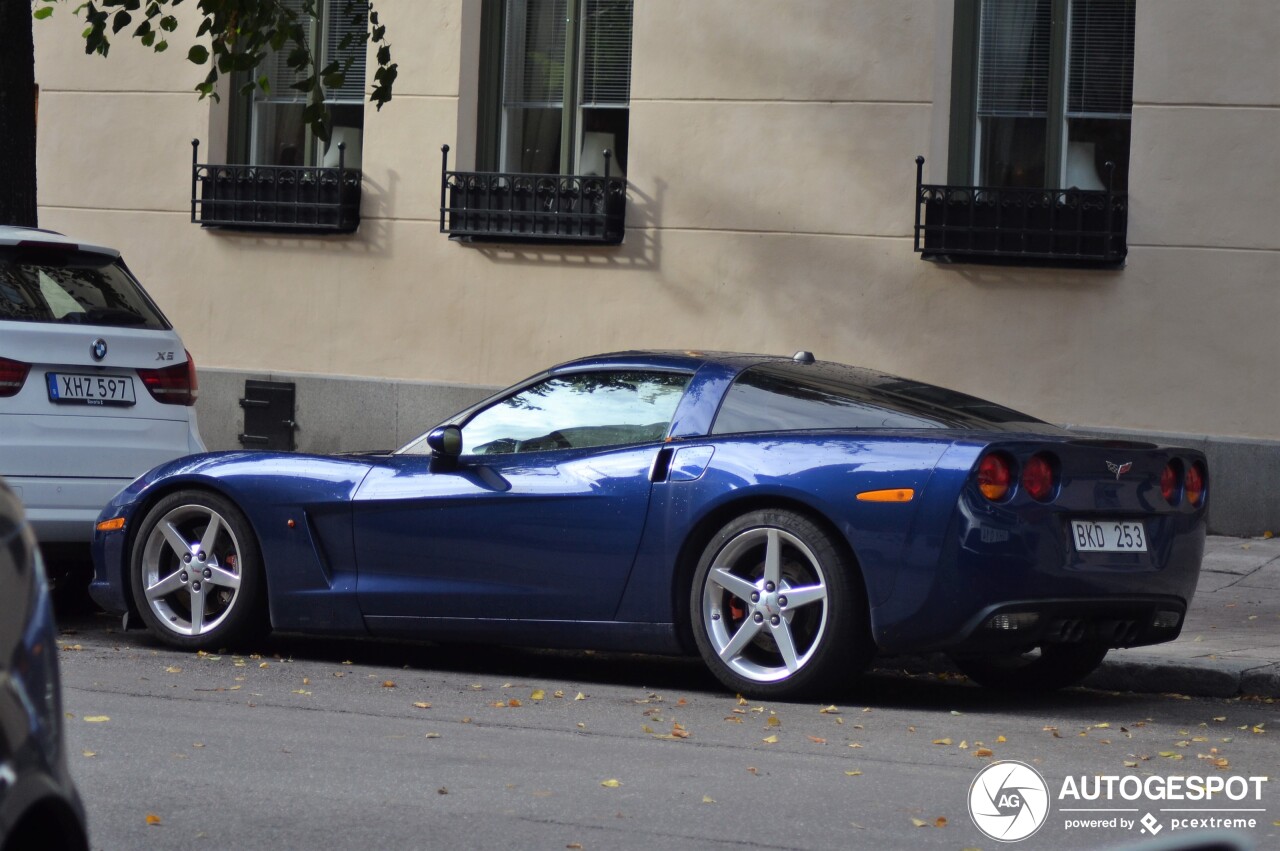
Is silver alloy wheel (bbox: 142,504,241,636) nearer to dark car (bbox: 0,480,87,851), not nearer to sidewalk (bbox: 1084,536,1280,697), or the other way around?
sidewalk (bbox: 1084,536,1280,697)

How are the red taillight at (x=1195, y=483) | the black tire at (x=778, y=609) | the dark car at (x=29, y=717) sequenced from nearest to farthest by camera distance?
the dark car at (x=29, y=717) < the black tire at (x=778, y=609) < the red taillight at (x=1195, y=483)

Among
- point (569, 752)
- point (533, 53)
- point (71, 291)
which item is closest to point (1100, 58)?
point (533, 53)

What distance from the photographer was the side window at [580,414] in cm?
730

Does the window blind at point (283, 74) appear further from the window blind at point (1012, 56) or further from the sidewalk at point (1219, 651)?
the sidewalk at point (1219, 651)

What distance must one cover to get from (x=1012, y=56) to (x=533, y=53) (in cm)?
375

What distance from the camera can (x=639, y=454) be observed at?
7.14m

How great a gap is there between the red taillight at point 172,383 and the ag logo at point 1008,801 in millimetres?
4656

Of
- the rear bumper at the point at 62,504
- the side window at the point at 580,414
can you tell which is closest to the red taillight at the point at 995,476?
the side window at the point at 580,414

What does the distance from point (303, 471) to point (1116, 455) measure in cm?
327

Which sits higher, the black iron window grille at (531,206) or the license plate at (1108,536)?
the black iron window grille at (531,206)

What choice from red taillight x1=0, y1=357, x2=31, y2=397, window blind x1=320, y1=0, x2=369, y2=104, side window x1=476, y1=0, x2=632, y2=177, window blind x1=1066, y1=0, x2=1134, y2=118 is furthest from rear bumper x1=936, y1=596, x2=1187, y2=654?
window blind x1=320, y1=0, x2=369, y2=104

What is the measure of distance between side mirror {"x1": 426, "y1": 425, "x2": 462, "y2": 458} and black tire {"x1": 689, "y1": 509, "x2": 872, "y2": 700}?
114 cm

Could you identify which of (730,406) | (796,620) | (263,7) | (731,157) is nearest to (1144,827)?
(796,620)

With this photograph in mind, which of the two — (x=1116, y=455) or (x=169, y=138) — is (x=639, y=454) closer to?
(x=1116, y=455)
